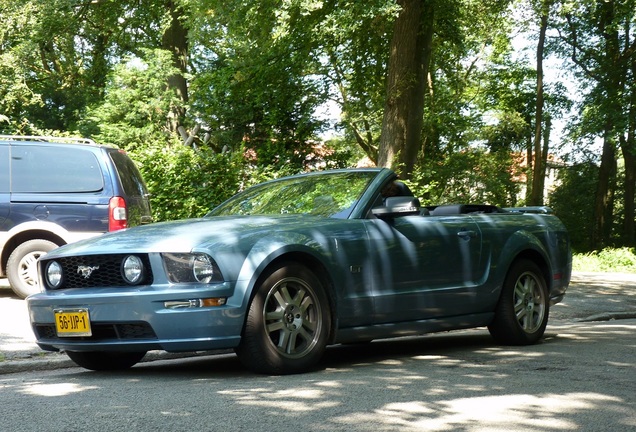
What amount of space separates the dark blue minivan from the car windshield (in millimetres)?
4837

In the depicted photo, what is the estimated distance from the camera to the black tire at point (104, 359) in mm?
7637

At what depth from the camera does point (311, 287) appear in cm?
706

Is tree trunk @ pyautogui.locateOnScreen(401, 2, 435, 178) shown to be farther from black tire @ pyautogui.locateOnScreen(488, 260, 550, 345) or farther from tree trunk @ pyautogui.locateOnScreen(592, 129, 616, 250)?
tree trunk @ pyautogui.locateOnScreen(592, 129, 616, 250)

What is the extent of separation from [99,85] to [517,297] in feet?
108

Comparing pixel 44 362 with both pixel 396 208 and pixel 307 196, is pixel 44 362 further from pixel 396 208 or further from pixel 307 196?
pixel 396 208

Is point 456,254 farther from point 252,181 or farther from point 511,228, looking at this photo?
point 252,181

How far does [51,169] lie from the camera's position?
43.4 feet

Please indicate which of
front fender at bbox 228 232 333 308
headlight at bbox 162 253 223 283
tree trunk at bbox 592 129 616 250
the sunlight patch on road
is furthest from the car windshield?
tree trunk at bbox 592 129 616 250

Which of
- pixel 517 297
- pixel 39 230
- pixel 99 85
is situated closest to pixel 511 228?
pixel 517 297

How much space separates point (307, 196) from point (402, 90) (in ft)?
41.2

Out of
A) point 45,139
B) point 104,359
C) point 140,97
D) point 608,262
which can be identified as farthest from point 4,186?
point 608,262

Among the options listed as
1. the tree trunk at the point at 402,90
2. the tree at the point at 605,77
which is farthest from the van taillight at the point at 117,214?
the tree at the point at 605,77

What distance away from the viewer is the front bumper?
654 centimetres

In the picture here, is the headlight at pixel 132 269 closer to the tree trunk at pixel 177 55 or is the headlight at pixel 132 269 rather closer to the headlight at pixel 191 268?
the headlight at pixel 191 268
